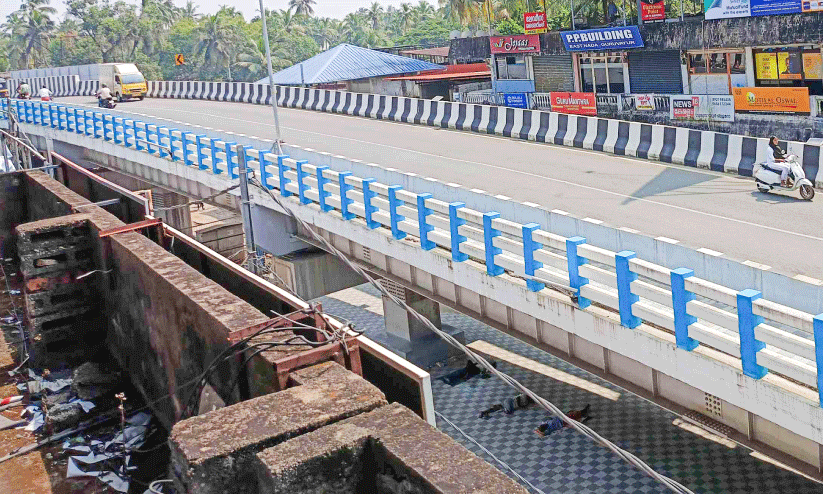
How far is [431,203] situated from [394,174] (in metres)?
3.90

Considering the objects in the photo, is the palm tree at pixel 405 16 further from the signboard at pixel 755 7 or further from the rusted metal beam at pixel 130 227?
the rusted metal beam at pixel 130 227

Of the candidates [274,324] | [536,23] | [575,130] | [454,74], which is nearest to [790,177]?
[575,130]

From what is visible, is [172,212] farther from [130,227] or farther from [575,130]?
[130,227]

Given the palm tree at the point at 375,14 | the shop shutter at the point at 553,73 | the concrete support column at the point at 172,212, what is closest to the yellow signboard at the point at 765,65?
the shop shutter at the point at 553,73

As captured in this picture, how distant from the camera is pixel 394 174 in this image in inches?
679

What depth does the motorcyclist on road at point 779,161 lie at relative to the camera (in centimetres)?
1855

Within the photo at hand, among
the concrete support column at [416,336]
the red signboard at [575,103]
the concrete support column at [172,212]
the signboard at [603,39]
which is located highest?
the signboard at [603,39]

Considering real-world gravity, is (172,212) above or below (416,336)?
above

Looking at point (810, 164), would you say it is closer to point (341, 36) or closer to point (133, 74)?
point (133, 74)

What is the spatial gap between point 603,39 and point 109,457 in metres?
28.6

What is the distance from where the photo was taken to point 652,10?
1288 inches

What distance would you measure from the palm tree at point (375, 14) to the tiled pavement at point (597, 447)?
125686 mm

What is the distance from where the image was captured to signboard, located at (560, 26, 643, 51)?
108 feet

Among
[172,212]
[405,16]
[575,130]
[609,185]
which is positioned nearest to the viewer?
[609,185]
